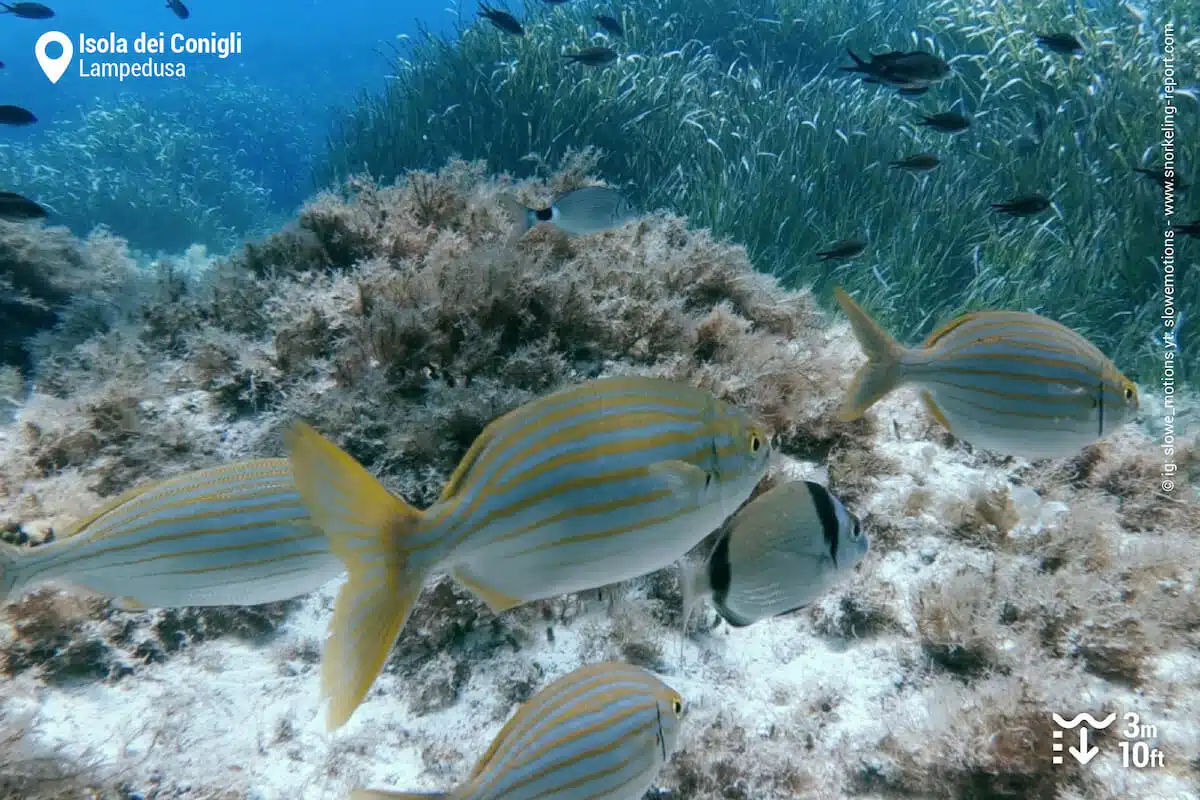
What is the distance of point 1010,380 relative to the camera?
2.36m

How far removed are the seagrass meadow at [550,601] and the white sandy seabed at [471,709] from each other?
1 centimetres

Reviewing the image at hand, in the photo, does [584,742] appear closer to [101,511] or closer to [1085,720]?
[101,511]

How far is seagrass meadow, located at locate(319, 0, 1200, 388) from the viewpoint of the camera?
829 cm

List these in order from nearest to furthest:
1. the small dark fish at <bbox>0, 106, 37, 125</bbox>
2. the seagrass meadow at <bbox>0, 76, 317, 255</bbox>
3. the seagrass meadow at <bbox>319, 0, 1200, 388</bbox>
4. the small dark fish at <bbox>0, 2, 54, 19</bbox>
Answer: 1. the small dark fish at <bbox>0, 106, 37, 125</bbox>
2. the seagrass meadow at <bbox>319, 0, 1200, 388</bbox>
3. the small dark fish at <bbox>0, 2, 54, 19</bbox>
4. the seagrass meadow at <bbox>0, 76, 317, 255</bbox>

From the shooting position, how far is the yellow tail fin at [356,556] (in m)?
1.29

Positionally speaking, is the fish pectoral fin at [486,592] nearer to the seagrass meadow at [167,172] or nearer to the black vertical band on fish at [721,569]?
the black vertical band on fish at [721,569]

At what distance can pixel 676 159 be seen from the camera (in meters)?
11.6

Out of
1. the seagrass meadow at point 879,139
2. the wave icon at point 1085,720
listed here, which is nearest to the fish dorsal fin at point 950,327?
the wave icon at point 1085,720

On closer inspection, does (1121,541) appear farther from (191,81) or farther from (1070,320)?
(191,81)

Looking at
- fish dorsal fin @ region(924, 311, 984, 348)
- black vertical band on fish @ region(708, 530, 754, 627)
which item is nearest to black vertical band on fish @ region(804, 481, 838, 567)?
black vertical band on fish @ region(708, 530, 754, 627)

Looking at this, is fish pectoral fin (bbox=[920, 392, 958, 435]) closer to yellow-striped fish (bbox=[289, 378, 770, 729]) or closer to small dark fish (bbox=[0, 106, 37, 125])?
yellow-striped fish (bbox=[289, 378, 770, 729])

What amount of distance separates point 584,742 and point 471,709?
4.18 ft

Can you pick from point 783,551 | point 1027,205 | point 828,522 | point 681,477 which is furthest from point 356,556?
point 1027,205

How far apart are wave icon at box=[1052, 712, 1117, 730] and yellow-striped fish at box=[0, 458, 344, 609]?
105 inches
